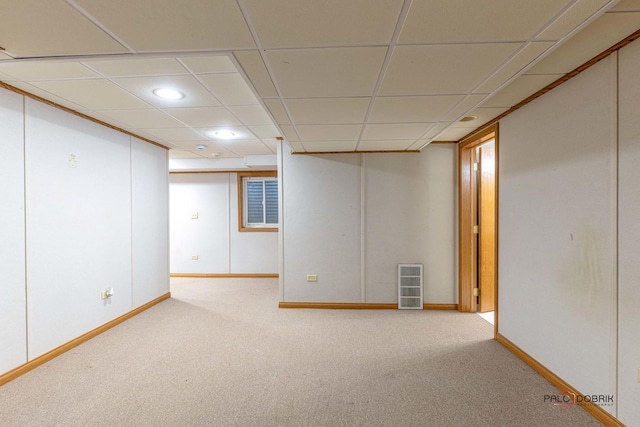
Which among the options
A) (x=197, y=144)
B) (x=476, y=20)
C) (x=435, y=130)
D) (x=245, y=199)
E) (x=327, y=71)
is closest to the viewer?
(x=476, y=20)

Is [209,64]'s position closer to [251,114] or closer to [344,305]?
[251,114]

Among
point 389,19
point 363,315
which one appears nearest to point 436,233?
point 363,315

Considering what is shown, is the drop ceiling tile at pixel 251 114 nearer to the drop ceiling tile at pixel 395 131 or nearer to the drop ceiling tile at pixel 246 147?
the drop ceiling tile at pixel 246 147

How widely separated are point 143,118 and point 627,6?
3.89m

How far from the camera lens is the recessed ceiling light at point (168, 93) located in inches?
94.7

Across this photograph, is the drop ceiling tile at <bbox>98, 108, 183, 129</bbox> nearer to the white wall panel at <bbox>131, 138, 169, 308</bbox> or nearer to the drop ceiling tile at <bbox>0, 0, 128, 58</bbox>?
the white wall panel at <bbox>131, 138, 169, 308</bbox>

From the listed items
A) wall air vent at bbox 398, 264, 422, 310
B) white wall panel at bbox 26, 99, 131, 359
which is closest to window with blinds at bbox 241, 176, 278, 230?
white wall panel at bbox 26, 99, 131, 359

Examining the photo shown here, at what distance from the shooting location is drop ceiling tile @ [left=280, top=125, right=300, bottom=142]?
2881 mm

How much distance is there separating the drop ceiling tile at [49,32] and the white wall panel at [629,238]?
291 cm

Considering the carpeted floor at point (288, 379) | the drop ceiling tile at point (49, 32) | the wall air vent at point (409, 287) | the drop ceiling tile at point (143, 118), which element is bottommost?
the carpeted floor at point (288, 379)

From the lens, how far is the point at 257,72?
5.73ft

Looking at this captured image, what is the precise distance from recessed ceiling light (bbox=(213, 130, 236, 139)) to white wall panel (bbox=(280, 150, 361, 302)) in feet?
2.57

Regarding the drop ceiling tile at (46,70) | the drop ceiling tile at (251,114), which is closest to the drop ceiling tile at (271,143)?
the drop ceiling tile at (251,114)

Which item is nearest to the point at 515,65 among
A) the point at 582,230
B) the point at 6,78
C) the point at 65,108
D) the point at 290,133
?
the point at 582,230
